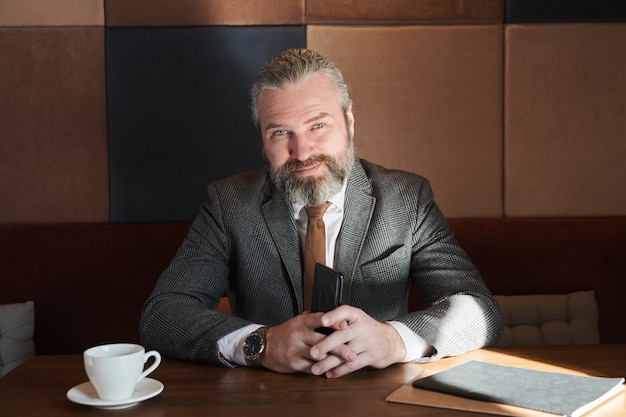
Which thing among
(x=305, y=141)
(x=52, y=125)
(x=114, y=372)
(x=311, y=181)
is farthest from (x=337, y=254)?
(x=52, y=125)

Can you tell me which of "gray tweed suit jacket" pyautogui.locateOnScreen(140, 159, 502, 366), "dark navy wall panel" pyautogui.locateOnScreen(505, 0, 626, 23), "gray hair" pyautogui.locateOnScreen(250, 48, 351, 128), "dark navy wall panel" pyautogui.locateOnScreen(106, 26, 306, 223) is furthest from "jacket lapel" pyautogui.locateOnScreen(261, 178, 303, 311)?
"dark navy wall panel" pyautogui.locateOnScreen(505, 0, 626, 23)

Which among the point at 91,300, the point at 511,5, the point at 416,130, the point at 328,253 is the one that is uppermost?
the point at 511,5

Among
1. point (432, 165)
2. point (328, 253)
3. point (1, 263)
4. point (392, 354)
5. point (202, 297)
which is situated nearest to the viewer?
point (392, 354)

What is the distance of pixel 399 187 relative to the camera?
2.27m

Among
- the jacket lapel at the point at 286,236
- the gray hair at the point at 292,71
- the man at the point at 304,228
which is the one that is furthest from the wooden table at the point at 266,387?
the gray hair at the point at 292,71

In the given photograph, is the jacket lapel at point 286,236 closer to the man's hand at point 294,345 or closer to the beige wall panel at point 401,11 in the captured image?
the man's hand at point 294,345

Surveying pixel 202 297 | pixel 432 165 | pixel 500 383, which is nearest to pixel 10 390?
pixel 202 297

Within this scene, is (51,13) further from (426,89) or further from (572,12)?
(572,12)

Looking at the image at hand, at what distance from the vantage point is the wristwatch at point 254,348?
1648 millimetres

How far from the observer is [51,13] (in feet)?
10.1

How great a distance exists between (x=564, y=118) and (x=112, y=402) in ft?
7.60

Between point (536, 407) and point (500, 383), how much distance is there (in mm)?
150

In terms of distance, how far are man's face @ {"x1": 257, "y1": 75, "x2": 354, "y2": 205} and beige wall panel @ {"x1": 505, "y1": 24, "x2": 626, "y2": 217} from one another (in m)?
1.17

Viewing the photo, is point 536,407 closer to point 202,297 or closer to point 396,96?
point 202,297
